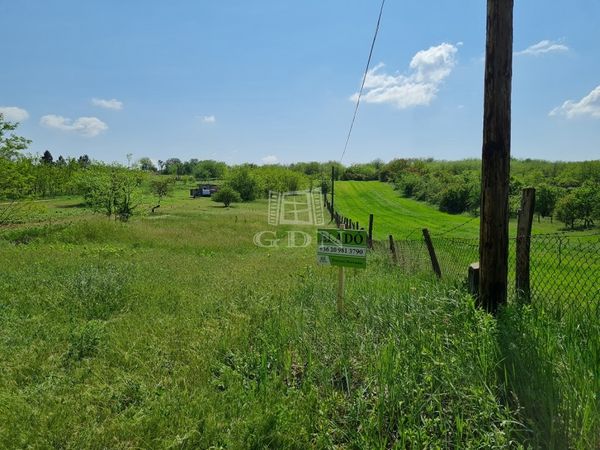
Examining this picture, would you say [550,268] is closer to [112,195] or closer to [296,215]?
[112,195]

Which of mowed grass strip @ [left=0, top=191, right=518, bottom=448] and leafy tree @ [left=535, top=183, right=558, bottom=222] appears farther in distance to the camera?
leafy tree @ [left=535, top=183, right=558, bottom=222]

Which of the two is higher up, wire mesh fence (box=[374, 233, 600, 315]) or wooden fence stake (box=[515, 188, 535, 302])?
wooden fence stake (box=[515, 188, 535, 302])

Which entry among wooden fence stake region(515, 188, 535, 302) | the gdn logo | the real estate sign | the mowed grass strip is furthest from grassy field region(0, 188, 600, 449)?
the gdn logo

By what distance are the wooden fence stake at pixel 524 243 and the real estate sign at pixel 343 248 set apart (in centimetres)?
167

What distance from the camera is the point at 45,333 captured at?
441cm

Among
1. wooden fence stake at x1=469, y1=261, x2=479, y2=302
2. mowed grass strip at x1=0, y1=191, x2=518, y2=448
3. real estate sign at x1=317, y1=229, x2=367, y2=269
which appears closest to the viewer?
mowed grass strip at x1=0, y1=191, x2=518, y2=448

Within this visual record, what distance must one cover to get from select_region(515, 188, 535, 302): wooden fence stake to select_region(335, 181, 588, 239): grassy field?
80.2ft

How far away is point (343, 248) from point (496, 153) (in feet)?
6.63

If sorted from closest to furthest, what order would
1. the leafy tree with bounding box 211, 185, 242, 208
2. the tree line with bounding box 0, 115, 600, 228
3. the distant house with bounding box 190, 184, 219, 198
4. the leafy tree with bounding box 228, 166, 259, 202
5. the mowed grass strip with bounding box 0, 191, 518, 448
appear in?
the mowed grass strip with bounding box 0, 191, 518, 448 → the tree line with bounding box 0, 115, 600, 228 → the leafy tree with bounding box 211, 185, 242, 208 → the leafy tree with bounding box 228, 166, 259, 202 → the distant house with bounding box 190, 184, 219, 198

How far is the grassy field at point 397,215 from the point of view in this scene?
35.8 m

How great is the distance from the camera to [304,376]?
3074 millimetres

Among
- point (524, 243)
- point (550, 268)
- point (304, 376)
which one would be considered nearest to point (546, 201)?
point (550, 268)

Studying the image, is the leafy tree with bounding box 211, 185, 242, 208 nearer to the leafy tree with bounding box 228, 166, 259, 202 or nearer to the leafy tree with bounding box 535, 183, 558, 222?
the leafy tree with bounding box 228, 166, 259, 202

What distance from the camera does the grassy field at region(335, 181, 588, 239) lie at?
35812 mm
